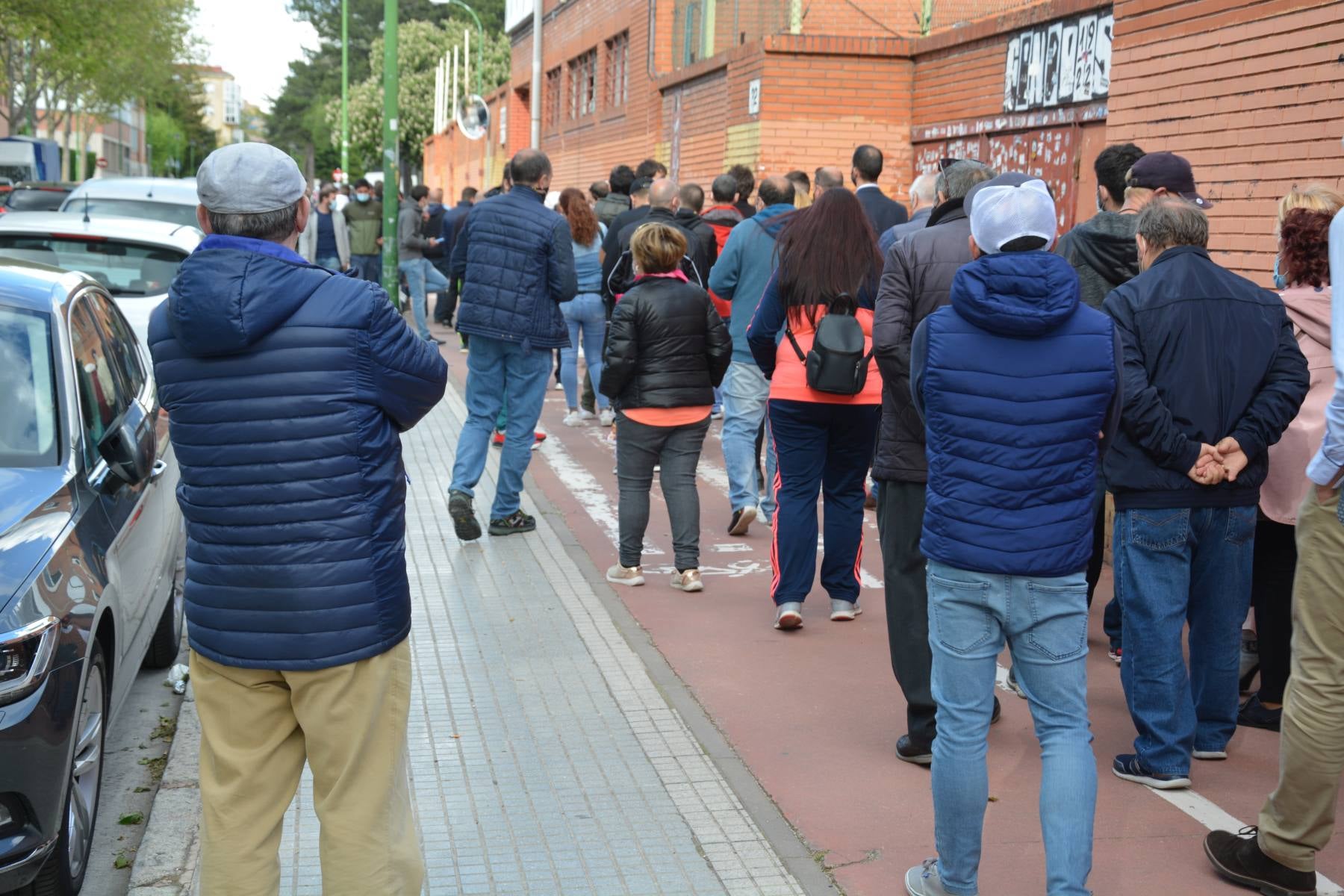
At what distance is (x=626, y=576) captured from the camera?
7598 mm

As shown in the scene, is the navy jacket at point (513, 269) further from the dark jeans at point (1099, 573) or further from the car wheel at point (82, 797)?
the car wheel at point (82, 797)

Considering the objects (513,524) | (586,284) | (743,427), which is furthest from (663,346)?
(586,284)

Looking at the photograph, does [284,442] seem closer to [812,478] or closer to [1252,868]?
[1252,868]

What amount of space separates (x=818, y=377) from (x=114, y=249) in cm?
489

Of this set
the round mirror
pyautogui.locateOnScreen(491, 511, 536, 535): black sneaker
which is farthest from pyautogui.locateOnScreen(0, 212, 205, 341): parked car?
the round mirror

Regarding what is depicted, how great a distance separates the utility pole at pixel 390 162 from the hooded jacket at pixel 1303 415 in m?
15.0

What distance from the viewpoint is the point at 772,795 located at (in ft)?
15.8

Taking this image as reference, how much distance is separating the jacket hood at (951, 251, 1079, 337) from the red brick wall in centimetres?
373

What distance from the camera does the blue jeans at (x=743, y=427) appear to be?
8602mm

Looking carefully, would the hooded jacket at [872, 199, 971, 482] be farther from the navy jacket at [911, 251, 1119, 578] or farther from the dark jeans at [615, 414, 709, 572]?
the dark jeans at [615, 414, 709, 572]

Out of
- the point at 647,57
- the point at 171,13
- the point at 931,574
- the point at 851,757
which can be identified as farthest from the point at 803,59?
the point at 171,13

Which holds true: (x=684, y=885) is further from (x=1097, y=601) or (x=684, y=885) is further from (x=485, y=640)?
(x=1097, y=601)

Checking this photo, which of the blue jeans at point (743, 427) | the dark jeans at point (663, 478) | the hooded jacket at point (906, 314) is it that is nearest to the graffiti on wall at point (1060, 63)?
the blue jeans at point (743, 427)

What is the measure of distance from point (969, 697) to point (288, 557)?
178cm
